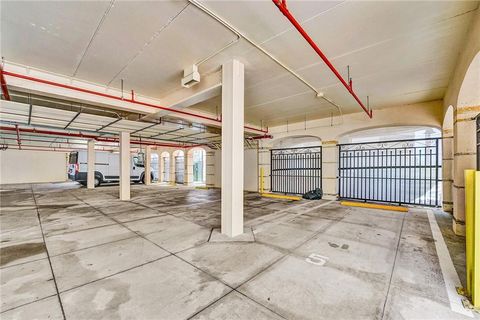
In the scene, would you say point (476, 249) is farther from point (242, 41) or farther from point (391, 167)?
point (391, 167)

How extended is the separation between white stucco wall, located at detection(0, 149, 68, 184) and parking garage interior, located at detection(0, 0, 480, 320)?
41.3ft

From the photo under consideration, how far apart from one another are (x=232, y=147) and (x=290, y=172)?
6.78 metres

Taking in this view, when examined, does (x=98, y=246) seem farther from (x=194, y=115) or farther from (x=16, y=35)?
(x=194, y=115)

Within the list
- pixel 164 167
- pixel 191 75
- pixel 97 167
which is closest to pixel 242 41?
pixel 191 75

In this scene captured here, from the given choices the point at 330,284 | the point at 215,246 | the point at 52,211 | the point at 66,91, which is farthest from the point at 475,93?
the point at 52,211

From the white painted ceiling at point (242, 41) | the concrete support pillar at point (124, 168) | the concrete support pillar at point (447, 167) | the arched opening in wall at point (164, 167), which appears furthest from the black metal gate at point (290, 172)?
the arched opening in wall at point (164, 167)

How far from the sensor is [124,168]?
7785 millimetres

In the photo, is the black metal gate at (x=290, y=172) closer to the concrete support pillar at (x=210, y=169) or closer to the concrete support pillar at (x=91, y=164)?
the concrete support pillar at (x=210, y=169)

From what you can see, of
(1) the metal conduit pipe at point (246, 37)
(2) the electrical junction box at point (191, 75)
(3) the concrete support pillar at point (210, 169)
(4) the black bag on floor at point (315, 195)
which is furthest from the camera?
(3) the concrete support pillar at point (210, 169)

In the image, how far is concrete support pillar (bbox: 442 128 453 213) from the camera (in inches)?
204

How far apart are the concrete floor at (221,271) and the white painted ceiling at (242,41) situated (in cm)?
315

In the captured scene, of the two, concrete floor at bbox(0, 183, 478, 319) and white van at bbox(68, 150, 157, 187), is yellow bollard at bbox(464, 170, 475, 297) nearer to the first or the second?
concrete floor at bbox(0, 183, 478, 319)

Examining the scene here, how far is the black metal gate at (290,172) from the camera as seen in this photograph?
29.9 ft

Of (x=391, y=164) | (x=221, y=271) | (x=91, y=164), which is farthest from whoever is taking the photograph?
(x=91, y=164)
